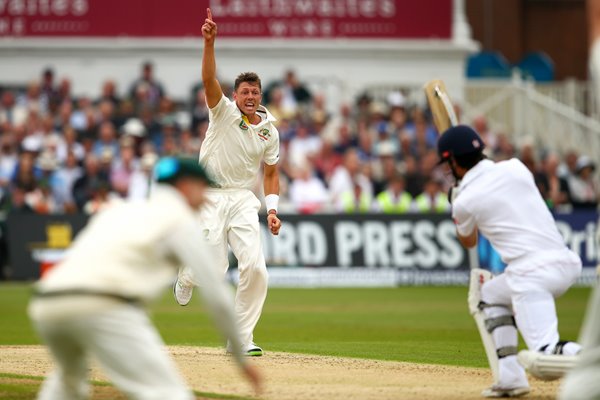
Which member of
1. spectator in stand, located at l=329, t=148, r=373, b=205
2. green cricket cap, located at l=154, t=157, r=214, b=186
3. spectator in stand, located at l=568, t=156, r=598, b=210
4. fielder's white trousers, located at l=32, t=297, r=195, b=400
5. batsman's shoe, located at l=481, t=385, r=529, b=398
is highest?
green cricket cap, located at l=154, t=157, r=214, b=186

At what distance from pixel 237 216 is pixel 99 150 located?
48.6 ft

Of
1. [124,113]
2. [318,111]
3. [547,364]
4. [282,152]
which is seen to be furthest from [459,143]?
[124,113]

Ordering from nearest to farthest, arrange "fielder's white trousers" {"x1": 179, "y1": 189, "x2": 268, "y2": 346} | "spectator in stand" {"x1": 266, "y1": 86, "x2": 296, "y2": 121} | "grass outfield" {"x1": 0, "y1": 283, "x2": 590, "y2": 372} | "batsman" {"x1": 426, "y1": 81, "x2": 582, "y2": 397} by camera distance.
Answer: "batsman" {"x1": 426, "y1": 81, "x2": 582, "y2": 397}, "fielder's white trousers" {"x1": 179, "y1": 189, "x2": 268, "y2": 346}, "grass outfield" {"x1": 0, "y1": 283, "x2": 590, "y2": 372}, "spectator in stand" {"x1": 266, "y1": 86, "x2": 296, "y2": 121}

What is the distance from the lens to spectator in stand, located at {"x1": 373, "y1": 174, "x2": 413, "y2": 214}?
2561cm

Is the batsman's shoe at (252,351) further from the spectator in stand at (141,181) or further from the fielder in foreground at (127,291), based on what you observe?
the spectator in stand at (141,181)

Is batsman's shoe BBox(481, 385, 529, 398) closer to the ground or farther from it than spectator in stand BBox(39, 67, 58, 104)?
closer to the ground

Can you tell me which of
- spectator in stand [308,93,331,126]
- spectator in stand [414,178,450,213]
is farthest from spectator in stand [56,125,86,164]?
spectator in stand [414,178,450,213]

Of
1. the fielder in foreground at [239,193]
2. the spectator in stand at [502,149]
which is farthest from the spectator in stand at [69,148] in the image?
the fielder in foreground at [239,193]

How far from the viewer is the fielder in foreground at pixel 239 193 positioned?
12336mm

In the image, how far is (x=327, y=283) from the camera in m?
25.3

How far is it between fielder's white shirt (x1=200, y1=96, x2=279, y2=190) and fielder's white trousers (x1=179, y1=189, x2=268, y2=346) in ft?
0.46

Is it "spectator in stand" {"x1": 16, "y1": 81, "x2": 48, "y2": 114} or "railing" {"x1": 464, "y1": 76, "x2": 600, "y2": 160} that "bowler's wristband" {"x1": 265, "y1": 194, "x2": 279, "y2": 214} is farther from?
"railing" {"x1": 464, "y1": 76, "x2": 600, "y2": 160}

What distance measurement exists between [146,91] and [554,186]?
376 inches

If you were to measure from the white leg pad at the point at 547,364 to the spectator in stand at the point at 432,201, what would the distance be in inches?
652
